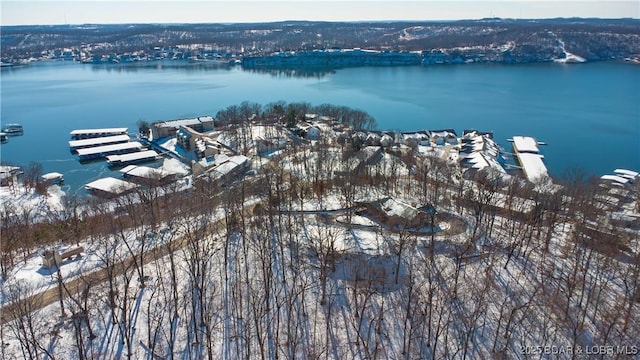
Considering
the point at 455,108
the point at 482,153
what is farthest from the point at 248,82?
the point at 482,153

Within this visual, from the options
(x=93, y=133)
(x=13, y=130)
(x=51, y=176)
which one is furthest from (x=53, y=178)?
(x=13, y=130)

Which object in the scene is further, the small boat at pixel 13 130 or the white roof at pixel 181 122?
the small boat at pixel 13 130

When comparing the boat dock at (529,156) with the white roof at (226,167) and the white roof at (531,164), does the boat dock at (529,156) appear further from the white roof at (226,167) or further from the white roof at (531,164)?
the white roof at (226,167)

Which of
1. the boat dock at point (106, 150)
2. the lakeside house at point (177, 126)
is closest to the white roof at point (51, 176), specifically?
the boat dock at point (106, 150)

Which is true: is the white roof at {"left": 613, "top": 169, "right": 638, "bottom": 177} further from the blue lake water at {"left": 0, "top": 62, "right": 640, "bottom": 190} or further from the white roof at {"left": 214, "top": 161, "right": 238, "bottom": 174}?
the white roof at {"left": 214, "top": 161, "right": 238, "bottom": 174}

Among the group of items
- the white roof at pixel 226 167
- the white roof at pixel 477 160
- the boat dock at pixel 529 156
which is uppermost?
the white roof at pixel 226 167

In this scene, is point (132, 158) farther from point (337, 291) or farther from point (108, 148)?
point (337, 291)

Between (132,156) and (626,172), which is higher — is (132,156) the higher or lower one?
the higher one
